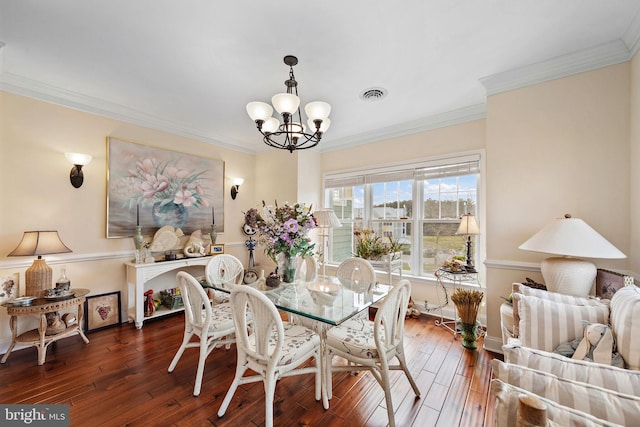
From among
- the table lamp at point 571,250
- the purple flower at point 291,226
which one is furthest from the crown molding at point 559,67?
the purple flower at point 291,226

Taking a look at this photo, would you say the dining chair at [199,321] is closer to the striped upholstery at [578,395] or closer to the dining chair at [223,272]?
the dining chair at [223,272]

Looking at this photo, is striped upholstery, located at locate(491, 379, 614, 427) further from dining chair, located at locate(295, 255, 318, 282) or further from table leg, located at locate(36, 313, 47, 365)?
table leg, located at locate(36, 313, 47, 365)

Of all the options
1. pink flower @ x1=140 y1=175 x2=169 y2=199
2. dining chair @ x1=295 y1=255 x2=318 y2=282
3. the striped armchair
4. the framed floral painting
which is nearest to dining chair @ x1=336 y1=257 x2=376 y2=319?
dining chair @ x1=295 y1=255 x2=318 y2=282

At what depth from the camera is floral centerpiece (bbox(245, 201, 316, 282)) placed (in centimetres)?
224

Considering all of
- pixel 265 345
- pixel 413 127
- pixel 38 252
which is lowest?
pixel 265 345

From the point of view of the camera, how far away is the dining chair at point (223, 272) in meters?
2.69

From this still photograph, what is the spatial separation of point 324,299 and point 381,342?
1.72 feet

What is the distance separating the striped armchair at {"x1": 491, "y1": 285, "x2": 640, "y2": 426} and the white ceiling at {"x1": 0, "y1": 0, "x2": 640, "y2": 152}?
184 centimetres

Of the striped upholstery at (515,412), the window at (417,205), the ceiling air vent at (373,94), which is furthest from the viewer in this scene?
the window at (417,205)

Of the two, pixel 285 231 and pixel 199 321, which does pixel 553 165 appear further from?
pixel 199 321

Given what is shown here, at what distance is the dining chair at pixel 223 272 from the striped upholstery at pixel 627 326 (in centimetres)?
270

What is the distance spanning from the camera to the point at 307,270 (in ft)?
9.45

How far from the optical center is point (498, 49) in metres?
2.05

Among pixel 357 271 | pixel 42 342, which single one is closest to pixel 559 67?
pixel 357 271
